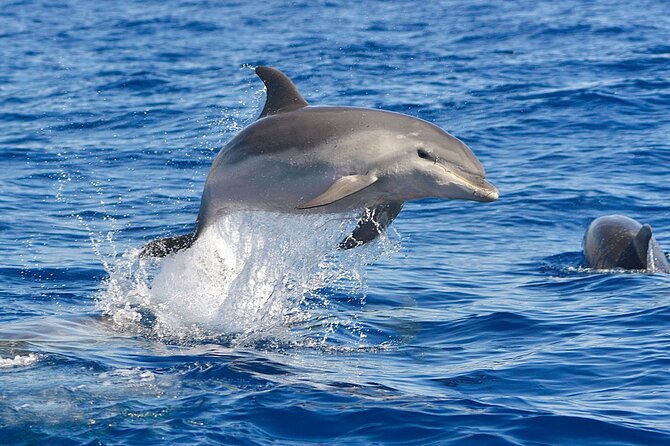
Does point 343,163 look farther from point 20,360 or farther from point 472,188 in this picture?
point 20,360

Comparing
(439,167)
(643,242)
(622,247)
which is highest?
(439,167)

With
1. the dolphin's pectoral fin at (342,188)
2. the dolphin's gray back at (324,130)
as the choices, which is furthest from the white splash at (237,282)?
the dolphin's pectoral fin at (342,188)

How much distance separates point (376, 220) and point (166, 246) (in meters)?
1.97

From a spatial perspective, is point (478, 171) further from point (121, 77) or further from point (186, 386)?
point (121, 77)

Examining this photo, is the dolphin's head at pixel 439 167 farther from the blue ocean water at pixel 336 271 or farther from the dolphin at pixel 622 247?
the dolphin at pixel 622 247

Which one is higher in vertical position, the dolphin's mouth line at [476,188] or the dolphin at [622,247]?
the dolphin's mouth line at [476,188]

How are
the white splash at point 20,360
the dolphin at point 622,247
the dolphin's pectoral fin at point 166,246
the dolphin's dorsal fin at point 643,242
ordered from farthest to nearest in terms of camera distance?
the dolphin at point 622,247 → the dolphin's dorsal fin at point 643,242 → the dolphin's pectoral fin at point 166,246 → the white splash at point 20,360

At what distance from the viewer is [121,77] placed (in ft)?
89.6

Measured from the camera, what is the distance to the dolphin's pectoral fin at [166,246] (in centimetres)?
1027

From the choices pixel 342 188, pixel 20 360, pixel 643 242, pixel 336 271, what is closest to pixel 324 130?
pixel 342 188

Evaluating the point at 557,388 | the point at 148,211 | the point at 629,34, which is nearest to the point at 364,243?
the point at 557,388

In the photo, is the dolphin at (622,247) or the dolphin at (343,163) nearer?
the dolphin at (343,163)

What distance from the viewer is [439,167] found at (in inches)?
363

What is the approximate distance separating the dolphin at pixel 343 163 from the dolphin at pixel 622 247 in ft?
16.3
